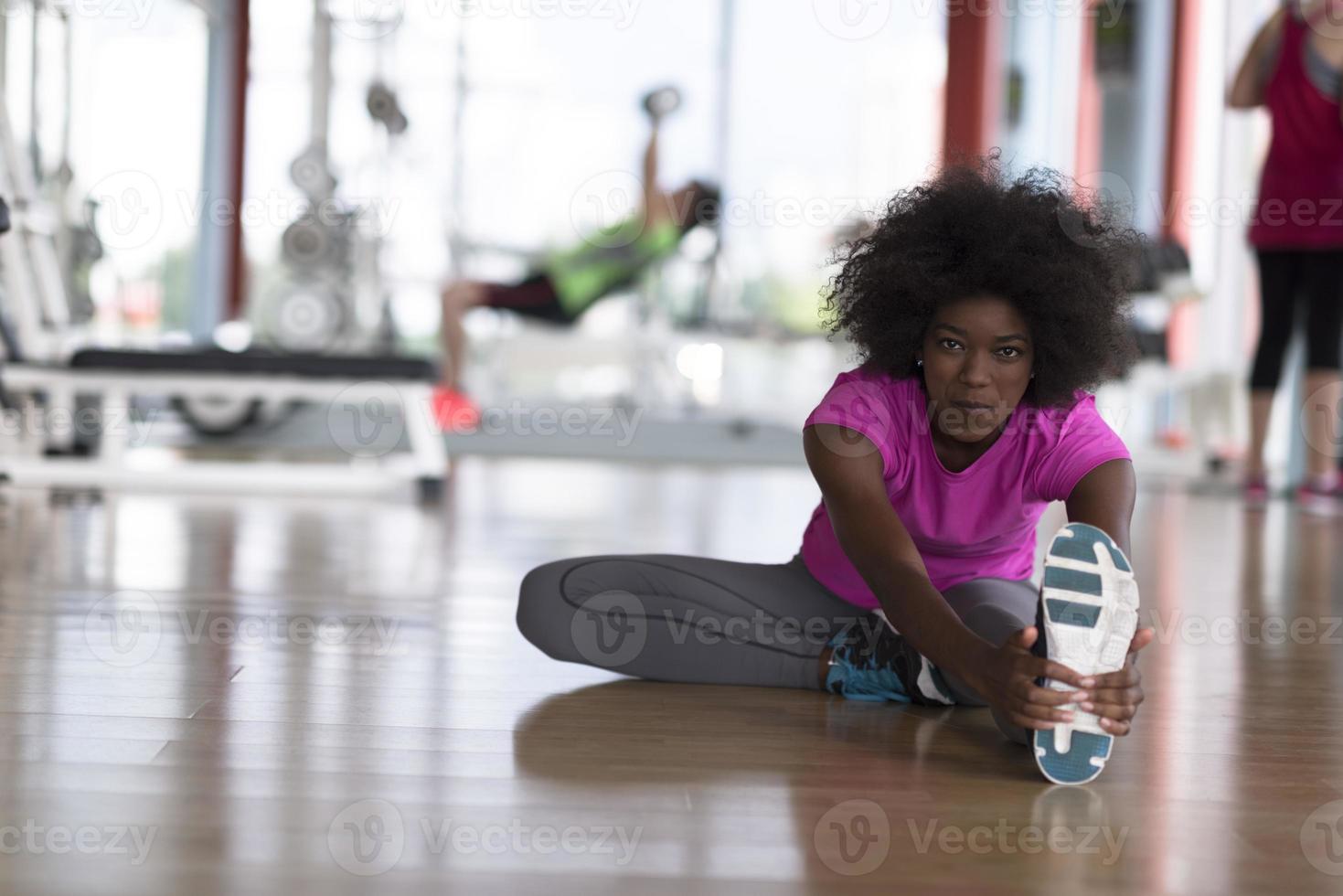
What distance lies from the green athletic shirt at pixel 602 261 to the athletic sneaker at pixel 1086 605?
13.4 feet

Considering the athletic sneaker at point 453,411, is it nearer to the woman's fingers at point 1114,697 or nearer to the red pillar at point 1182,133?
the red pillar at point 1182,133

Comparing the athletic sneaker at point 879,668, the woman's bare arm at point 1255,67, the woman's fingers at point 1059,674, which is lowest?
the athletic sneaker at point 879,668

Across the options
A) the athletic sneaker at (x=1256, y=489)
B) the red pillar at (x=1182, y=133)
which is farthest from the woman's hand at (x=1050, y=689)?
the red pillar at (x=1182, y=133)

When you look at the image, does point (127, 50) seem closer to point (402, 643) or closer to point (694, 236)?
point (694, 236)

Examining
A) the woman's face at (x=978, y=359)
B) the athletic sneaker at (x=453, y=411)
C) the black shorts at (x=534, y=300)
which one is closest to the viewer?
the woman's face at (x=978, y=359)

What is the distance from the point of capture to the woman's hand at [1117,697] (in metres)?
1.14

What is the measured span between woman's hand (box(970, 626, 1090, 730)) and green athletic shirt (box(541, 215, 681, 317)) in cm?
407

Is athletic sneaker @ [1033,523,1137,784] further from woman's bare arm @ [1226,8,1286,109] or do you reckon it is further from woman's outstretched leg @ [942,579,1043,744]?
woman's bare arm @ [1226,8,1286,109]

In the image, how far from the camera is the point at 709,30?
707cm

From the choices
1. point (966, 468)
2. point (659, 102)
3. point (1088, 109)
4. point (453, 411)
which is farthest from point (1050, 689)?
point (1088, 109)

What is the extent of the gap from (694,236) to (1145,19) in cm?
241

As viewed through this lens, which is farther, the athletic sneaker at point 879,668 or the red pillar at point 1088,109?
the red pillar at point 1088,109

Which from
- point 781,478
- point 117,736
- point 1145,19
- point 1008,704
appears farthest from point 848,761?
point 1145,19

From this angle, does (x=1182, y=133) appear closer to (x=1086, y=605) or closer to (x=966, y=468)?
(x=966, y=468)
